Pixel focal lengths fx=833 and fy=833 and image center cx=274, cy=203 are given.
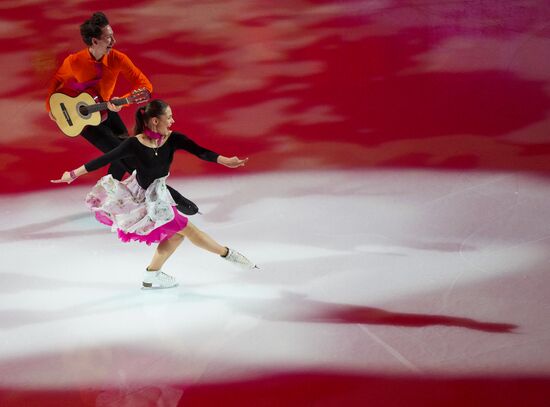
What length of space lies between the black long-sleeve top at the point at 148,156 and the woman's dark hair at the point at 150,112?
86 millimetres

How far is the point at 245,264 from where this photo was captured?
14.2 ft

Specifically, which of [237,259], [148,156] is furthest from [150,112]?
[237,259]

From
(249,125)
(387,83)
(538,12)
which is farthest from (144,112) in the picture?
(538,12)

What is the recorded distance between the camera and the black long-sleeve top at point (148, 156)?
4.02 meters

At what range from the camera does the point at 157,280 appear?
170 inches

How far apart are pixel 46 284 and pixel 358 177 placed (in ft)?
7.23

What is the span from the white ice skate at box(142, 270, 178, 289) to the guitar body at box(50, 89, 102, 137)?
1.28 meters

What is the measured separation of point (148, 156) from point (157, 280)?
0.68 m

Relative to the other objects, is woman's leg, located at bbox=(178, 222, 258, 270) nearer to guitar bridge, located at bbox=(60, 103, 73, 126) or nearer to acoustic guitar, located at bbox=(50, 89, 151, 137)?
acoustic guitar, located at bbox=(50, 89, 151, 137)

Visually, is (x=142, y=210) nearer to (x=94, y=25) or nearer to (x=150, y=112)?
(x=150, y=112)

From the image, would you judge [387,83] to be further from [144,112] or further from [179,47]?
[144,112]

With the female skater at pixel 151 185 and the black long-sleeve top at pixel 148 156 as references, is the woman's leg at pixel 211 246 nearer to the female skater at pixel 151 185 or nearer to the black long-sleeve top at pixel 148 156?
the female skater at pixel 151 185

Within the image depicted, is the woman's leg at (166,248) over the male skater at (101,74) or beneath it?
beneath

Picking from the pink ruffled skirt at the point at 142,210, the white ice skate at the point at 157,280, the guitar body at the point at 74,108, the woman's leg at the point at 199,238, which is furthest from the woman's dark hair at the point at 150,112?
the guitar body at the point at 74,108
